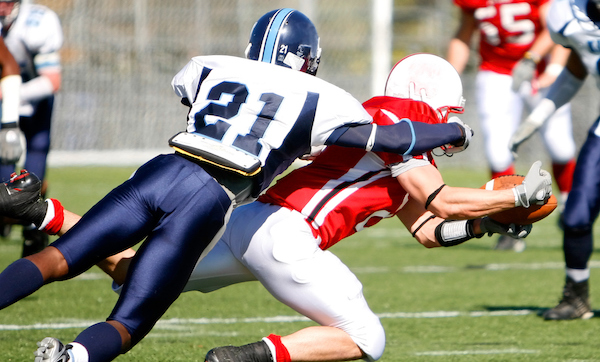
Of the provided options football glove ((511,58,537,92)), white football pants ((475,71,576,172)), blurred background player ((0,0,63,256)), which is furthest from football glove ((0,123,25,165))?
white football pants ((475,71,576,172))

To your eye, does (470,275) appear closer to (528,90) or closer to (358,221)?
(528,90)

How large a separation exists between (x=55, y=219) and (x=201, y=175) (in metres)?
0.73

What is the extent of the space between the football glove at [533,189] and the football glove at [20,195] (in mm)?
1648

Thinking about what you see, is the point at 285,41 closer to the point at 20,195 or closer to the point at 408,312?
the point at 20,195

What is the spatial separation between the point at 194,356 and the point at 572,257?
1.94 meters

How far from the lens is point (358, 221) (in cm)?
296

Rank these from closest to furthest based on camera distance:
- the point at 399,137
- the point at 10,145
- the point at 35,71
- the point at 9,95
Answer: the point at 399,137
the point at 10,145
the point at 9,95
the point at 35,71

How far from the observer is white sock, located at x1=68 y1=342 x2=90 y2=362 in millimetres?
2287

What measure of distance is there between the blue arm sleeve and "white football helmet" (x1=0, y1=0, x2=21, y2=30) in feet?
11.3

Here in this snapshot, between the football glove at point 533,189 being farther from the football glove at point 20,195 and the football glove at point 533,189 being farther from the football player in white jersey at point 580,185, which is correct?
the football glove at point 20,195

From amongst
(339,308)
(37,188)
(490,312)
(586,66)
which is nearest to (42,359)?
(37,188)

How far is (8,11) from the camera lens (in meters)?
5.34

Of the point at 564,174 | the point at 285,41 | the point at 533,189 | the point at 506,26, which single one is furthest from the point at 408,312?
the point at 506,26

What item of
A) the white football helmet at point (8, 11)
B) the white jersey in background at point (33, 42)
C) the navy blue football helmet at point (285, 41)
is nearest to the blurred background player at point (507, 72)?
the white jersey in background at point (33, 42)
